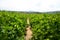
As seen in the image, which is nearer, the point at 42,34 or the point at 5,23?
the point at 5,23

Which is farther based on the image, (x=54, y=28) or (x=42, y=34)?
(x=42, y=34)

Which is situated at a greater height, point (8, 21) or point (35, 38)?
point (8, 21)

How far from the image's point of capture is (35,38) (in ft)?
57.8

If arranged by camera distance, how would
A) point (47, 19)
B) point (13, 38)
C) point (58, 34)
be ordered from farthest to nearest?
point (47, 19)
point (13, 38)
point (58, 34)

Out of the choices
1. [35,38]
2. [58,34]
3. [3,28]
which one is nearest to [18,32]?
[35,38]

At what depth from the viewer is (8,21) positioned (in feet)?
53.7

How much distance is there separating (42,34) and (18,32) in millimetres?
2025

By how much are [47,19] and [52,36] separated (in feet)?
7.27

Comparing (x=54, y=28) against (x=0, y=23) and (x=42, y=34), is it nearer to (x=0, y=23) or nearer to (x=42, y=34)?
(x=42, y=34)

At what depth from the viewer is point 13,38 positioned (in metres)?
15.9

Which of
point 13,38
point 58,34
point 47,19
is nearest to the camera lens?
Answer: point 58,34

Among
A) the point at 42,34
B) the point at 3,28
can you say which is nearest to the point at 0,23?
the point at 3,28

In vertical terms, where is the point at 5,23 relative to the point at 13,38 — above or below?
above

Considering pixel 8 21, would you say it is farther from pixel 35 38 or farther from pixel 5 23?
pixel 35 38
